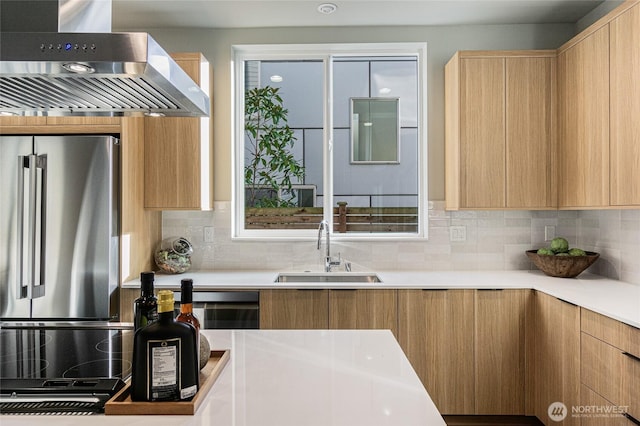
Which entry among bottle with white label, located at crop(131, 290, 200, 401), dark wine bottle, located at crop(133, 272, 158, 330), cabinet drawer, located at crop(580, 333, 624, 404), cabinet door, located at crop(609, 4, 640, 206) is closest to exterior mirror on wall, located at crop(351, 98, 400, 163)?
cabinet door, located at crop(609, 4, 640, 206)

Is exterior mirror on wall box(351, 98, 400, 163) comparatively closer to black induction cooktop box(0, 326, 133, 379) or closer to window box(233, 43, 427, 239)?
window box(233, 43, 427, 239)

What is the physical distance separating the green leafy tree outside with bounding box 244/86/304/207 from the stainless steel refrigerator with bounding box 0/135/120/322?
110cm

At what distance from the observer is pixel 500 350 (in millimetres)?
2684

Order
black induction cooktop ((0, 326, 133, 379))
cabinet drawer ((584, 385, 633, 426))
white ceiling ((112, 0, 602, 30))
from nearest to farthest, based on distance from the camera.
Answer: black induction cooktop ((0, 326, 133, 379)) < cabinet drawer ((584, 385, 633, 426)) < white ceiling ((112, 0, 602, 30))

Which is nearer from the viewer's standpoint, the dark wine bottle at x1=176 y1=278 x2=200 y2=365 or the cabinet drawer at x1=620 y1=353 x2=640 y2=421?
the dark wine bottle at x1=176 y1=278 x2=200 y2=365

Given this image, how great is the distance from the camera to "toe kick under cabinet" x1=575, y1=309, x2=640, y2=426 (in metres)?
1.80

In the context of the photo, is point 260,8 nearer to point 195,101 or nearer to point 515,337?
point 195,101

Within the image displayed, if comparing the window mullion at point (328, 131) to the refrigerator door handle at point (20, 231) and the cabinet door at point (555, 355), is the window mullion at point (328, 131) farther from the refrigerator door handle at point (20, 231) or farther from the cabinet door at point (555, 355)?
the refrigerator door handle at point (20, 231)

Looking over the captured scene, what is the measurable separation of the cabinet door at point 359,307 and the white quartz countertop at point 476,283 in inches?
2.0

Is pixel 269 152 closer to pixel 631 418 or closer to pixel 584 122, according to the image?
pixel 584 122

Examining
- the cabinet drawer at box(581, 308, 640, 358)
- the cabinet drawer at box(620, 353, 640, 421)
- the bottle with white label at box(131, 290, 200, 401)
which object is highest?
the bottle with white label at box(131, 290, 200, 401)

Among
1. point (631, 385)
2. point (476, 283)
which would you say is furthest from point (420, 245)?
point (631, 385)

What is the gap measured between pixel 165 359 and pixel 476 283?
2178 millimetres

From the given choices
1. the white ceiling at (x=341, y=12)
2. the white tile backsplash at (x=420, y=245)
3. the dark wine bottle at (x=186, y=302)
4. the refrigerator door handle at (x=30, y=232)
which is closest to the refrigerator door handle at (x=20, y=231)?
the refrigerator door handle at (x=30, y=232)
